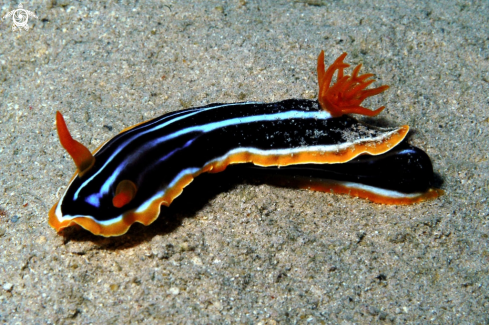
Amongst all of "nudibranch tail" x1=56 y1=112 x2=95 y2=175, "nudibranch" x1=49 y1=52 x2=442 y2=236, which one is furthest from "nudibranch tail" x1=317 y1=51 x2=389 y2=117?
"nudibranch tail" x1=56 y1=112 x2=95 y2=175

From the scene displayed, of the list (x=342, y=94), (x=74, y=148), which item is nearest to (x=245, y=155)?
(x=342, y=94)

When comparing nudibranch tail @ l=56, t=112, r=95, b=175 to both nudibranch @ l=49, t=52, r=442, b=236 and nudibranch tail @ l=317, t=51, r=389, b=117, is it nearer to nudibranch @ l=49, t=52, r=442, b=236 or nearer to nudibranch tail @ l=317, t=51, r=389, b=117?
nudibranch @ l=49, t=52, r=442, b=236

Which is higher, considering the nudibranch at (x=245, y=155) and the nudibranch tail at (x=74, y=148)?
the nudibranch tail at (x=74, y=148)

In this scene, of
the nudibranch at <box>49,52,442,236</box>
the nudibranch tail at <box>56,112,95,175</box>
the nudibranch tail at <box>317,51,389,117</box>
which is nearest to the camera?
the nudibranch tail at <box>56,112,95,175</box>

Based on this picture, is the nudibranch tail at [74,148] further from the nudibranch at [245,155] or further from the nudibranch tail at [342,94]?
the nudibranch tail at [342,94]

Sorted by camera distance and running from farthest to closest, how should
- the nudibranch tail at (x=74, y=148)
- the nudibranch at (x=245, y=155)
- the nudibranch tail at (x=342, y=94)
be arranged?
the nudibranch tail at (x=342, y=94), the nudibranch at (x=245, y=155), the nudibranch tail at (x=74, y=148)

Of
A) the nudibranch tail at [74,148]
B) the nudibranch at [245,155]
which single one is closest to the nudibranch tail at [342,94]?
the nudibranch at [245,155]

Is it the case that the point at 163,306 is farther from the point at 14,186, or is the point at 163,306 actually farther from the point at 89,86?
the point at 89,86
